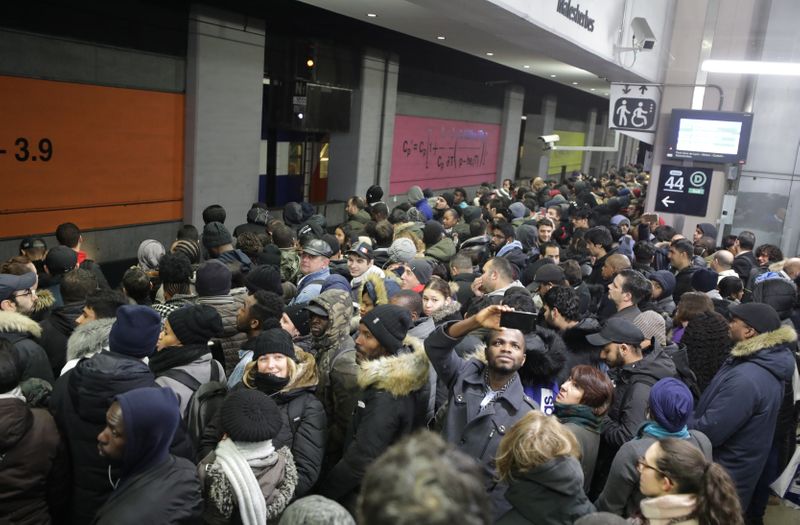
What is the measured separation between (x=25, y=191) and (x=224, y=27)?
156 inches

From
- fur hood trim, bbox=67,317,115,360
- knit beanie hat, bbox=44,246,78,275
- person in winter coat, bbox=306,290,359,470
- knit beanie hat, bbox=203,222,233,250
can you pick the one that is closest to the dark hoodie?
person in winter coat, bbox=306,290,359,470

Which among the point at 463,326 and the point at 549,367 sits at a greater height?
the point at 463,326

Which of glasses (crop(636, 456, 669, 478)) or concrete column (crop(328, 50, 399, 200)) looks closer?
glasses (crop(636, 456, 669, 478))

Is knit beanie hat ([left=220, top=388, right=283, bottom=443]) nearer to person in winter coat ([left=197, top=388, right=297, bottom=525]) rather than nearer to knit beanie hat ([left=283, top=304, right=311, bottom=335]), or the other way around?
person in winter coat ([left=197, top=388, right=297, bottom=525])

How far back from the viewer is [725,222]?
11062 mm

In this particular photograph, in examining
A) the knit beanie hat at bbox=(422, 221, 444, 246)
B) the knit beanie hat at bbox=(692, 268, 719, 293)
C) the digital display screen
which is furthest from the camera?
the digital display screen

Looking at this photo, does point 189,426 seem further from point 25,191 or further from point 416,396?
point 25,191

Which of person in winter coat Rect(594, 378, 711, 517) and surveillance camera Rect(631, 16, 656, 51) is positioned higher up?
surveillance camera Rect(631, 16, 656, 51)

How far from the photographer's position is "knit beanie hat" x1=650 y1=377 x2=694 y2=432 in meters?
2.88

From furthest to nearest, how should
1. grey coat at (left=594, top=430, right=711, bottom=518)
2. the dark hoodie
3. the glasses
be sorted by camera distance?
grey coat at (left=594, top=430, right=711, bottom=518)
the glasses
the dark hoodie

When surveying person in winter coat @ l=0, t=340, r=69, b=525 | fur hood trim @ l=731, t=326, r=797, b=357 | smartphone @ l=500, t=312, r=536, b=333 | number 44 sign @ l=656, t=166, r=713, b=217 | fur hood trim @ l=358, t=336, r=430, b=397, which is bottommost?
person in winter coat @ l=0, t=340, r=69, b=525

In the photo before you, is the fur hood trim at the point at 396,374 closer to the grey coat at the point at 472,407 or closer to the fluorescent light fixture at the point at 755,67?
the grey coat at the point at 472,407

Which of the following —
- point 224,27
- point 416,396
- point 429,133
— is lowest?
point 416,396

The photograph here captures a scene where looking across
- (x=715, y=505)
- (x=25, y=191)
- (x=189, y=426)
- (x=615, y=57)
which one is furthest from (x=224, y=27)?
(x=715, y=505)
